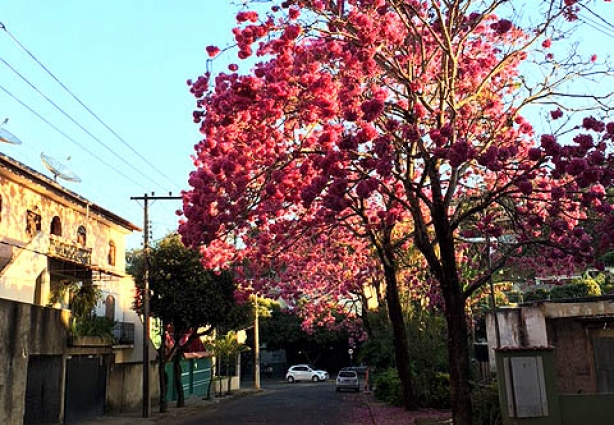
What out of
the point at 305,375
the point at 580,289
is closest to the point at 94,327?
the point at 580,289

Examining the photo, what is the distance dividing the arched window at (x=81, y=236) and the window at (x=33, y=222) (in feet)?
10.6

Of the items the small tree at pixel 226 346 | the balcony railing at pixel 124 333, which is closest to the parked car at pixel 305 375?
the small tree at pixel 226 346

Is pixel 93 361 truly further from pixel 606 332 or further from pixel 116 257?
pixel 606 332

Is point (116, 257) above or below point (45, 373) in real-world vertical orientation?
above

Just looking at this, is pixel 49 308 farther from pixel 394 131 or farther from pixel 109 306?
pixel 394 131

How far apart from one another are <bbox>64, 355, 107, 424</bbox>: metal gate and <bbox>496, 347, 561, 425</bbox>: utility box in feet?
49.3

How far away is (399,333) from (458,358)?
294 inches

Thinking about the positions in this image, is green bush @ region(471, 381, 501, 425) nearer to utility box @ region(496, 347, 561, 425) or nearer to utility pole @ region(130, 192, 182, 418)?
utility box @ region(496, 347, 561, 425)

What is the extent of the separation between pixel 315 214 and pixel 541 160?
7479 millimetres

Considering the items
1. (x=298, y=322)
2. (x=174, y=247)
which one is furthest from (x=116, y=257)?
(x=298, y=322)

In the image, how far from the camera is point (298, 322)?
57344 millimetres

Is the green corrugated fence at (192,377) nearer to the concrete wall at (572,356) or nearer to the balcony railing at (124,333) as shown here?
the balcony railing at (124,333)

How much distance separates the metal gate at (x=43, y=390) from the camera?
1856cm

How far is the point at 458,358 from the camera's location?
12492mm
